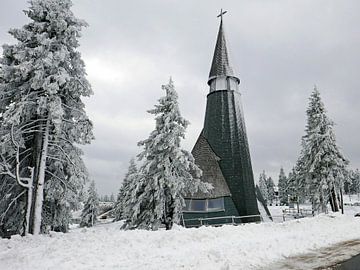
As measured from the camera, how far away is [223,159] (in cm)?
→ 2662

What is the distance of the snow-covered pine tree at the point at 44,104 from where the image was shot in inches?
475

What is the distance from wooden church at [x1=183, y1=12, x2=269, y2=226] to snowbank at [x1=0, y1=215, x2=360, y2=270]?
10.2m

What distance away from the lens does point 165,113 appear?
18625 mm

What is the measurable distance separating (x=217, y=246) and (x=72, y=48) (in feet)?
35.1

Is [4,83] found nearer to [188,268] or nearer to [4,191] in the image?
[4,191]

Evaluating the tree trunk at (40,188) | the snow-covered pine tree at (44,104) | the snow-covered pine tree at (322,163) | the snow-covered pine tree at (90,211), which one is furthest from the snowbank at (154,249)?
the snow-covered pine tree at (90,211)

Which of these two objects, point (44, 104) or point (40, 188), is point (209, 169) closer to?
point (40, 188)

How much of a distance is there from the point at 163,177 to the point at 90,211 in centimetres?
3754

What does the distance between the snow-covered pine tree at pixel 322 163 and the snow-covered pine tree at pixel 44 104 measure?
2118cm

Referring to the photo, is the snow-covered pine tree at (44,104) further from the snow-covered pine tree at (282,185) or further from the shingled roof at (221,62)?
the snow-covered pine tree at (282,185)

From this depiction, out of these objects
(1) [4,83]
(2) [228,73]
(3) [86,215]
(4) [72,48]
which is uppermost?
(2) [228,73]

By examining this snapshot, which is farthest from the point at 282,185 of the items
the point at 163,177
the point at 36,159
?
the point at 36,159

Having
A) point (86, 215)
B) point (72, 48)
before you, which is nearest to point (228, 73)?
point (72, 48)

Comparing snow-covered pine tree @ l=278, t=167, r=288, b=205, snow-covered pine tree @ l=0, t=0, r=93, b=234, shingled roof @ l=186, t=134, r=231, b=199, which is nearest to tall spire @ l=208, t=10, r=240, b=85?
shingled roof @ l=186, t=134, r=231, b=199
